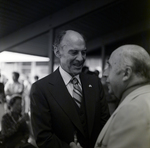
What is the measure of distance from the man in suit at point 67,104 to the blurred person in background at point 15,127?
1.39 metres

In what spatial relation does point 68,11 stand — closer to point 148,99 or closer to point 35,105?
point 35,105

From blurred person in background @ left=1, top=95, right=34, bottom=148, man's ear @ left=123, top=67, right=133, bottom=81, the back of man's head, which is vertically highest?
the back of man's head

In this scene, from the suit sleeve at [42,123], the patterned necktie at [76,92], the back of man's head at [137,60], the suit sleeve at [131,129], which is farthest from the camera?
the patterned necktie at [76,92]

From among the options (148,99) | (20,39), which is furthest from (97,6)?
(148,99)

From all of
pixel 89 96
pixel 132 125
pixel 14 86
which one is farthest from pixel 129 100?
pixel 14 86

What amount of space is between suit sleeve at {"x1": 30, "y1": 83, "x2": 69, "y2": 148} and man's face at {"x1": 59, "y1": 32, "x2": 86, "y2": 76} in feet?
0.80

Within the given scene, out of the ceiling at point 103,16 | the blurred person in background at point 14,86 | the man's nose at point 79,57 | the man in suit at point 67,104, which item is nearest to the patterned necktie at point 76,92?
the man in suit at point 67,104

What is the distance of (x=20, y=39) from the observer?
3414 millimetres

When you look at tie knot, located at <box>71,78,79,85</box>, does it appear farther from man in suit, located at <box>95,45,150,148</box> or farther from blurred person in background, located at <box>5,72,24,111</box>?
blurred person in background, located at <box>5,72,24,111</box>

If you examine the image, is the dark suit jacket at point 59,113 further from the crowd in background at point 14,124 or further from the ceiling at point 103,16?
the ceiling at point 103,16

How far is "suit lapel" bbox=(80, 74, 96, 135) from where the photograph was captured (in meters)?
1.27

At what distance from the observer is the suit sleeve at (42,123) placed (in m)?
1.18

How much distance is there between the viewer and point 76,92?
1.33m

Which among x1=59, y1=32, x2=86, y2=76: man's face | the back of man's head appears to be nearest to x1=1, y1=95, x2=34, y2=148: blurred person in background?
x1=59, y1=32, x2=86, y2=76: man's face
